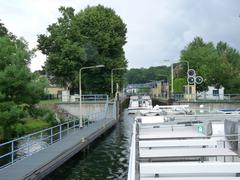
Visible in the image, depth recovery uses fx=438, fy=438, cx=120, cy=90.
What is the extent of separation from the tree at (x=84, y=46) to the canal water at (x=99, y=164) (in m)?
30.4

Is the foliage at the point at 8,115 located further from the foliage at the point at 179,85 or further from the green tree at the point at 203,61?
the foliage at the point at 179,85

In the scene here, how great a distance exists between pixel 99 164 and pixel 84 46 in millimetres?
41757

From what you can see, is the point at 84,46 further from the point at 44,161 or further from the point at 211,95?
the point at 44,161

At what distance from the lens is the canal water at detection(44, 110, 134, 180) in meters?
21.4

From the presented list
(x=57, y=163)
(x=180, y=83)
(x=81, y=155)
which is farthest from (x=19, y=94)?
(x=180, y=83)

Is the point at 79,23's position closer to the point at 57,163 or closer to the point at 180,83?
the point at 180,83

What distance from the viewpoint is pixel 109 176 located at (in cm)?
2130

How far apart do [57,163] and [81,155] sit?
7161 mm

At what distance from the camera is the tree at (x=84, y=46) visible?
212 ft

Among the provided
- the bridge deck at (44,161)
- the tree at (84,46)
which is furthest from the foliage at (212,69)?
the bridge deck at (44,161)

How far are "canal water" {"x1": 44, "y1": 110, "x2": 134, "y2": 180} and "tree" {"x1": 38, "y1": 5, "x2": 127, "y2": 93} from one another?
99.7ft

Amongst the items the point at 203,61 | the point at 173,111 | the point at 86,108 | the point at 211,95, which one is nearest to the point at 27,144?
the point at 173,111

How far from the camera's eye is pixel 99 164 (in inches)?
989

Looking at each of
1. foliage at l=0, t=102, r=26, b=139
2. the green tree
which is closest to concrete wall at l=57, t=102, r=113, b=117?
foliage at l=0, t=102, r=26, b=139
